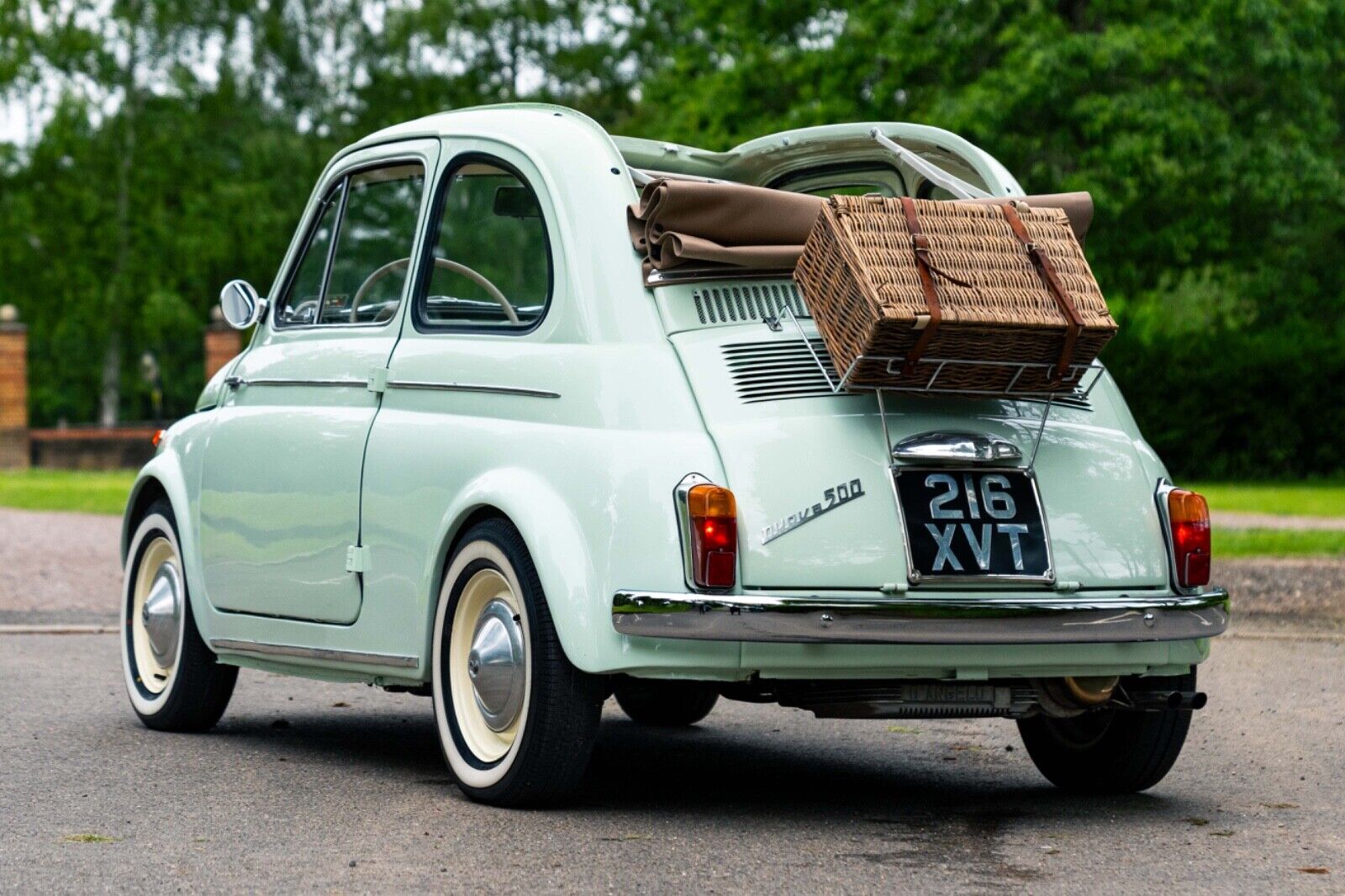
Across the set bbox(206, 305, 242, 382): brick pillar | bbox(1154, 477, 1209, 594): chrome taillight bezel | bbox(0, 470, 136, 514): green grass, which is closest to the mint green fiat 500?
bbox(1154, 477, 1209, 594): chrome taillight bezel

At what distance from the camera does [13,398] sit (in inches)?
1802

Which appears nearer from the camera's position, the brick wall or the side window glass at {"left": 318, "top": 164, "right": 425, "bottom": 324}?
the side window glass at {"left": 318, "top": 164, "right": 425, "bottom": 324}

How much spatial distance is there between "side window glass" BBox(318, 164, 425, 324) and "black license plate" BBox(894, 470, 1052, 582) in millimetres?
1990

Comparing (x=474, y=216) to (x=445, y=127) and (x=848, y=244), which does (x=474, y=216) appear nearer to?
(x=445, y=127)

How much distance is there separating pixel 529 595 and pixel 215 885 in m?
1.25

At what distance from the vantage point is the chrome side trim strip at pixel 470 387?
6.05m

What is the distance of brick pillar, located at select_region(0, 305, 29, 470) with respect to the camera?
45594 millimetres

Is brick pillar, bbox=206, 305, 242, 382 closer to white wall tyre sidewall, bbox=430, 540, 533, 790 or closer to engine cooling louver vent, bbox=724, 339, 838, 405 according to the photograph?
white wall tyre sidewall, bbox=430, 540, 533, 790

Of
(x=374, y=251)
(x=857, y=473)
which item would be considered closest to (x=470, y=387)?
(x=857, y=473)

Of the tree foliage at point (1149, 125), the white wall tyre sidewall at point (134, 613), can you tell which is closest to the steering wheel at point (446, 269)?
the white wall tyre sidewall at point (134, 613)

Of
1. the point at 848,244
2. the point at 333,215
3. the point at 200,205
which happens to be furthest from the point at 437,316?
the point at 200,205

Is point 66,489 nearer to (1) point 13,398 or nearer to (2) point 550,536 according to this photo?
(1) point 13,398

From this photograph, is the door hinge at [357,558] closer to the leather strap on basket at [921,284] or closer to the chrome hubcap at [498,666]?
the chrome hubcap at [498,666]

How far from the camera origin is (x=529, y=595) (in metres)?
5.79
